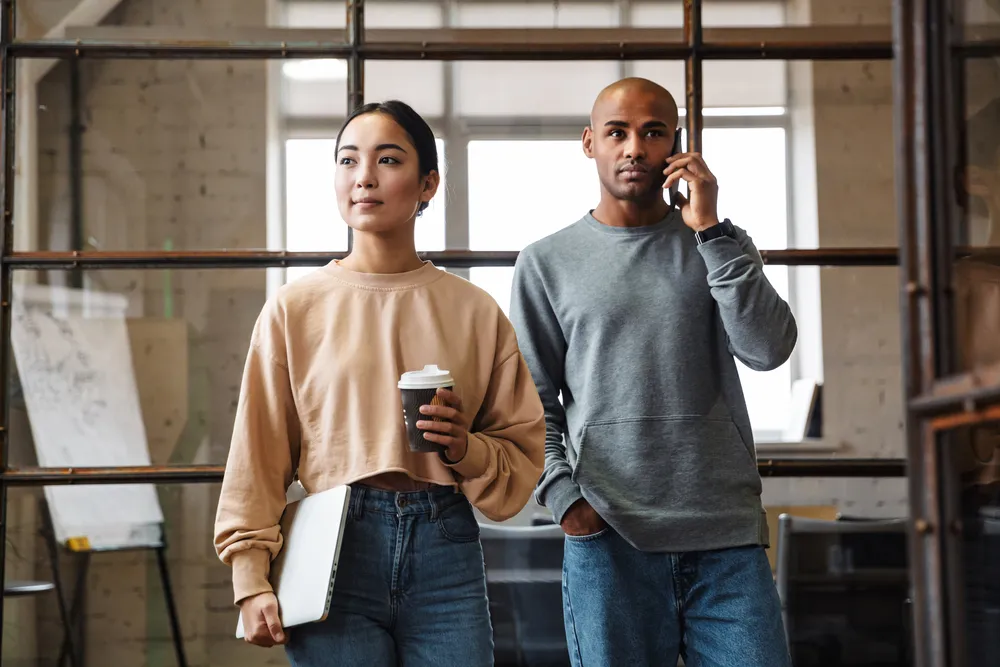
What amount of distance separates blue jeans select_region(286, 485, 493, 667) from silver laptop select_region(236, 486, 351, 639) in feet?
0.17

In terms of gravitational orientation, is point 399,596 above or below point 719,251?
below

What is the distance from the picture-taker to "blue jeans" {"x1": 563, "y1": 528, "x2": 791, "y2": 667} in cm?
182

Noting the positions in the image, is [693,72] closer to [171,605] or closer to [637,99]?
[637,99]

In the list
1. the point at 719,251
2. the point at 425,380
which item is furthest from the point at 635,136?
the point at 425,380

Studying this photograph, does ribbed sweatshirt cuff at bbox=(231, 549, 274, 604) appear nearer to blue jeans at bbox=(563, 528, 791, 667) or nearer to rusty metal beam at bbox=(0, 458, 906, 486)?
blue jeans at bbox=(563, 528, 791, 667)

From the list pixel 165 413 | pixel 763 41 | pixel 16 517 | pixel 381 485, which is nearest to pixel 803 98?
pixel 763 41

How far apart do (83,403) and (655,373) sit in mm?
1381

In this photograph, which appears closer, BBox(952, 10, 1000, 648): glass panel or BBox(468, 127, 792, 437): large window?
BBox(952, 10, 1000, 648): glass panel

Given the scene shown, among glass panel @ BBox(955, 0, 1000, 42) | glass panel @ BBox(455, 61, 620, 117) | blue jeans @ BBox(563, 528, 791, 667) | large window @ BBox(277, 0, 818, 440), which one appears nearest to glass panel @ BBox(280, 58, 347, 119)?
large window @ BBox(277, 0, 818, 440)

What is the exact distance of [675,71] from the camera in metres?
2.51

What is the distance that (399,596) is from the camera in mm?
1574

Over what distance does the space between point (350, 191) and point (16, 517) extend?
1.32 metres

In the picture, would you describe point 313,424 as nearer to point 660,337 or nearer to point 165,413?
point 660,337

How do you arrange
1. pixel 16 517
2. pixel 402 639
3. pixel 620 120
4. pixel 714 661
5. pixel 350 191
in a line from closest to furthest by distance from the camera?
1. pixel 402 639
2. pixel 350 191
3. pixel 714 661
4. pixel 620 120
5. pixel 16 517
